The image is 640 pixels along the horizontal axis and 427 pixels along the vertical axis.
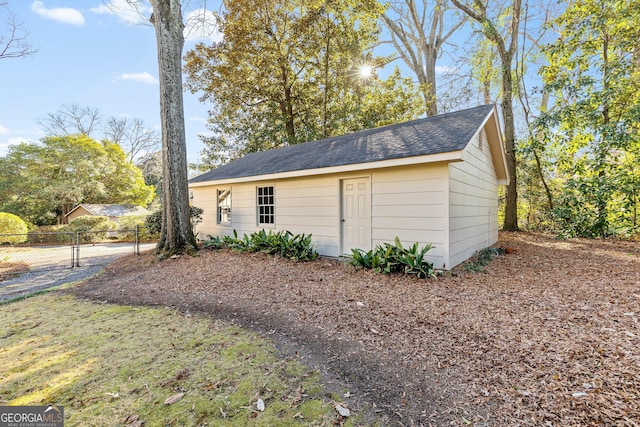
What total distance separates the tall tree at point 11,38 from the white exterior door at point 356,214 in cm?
1025

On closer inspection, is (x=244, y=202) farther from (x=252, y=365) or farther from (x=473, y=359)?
(x=473, y=359)

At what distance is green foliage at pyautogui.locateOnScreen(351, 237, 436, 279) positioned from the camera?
5.11 metres

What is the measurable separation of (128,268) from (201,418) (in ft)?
20.7

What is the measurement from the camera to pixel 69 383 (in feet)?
7.83

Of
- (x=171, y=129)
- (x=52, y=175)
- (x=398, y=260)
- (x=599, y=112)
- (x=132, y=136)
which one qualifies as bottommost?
(x=398, y=260)

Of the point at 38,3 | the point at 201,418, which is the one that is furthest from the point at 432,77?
the point at 201,418

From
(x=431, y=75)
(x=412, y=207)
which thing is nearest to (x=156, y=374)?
(x=412, y=207)

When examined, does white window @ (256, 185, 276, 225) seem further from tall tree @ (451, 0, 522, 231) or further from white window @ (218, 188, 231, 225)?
tall tree @ (451, 0, 522, 231)

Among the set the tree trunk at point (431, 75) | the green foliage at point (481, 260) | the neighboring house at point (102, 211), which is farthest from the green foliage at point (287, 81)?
the green foliage at point (481, 260)

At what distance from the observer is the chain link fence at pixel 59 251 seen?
796 centimetres

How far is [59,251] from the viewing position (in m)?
11.2

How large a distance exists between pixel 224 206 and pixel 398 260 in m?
6.90

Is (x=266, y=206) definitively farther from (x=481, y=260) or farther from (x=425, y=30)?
(x=425, y=30)

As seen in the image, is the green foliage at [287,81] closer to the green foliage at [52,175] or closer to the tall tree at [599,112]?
the tall tree at [599,112]
